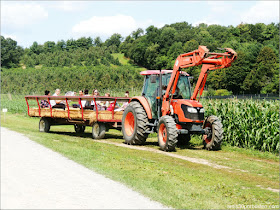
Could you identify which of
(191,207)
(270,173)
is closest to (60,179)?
(191,207)

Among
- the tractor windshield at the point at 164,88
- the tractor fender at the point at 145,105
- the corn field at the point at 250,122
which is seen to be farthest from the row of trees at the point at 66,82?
the tractor windshield at the point at 164,88

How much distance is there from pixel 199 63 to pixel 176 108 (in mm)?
1647

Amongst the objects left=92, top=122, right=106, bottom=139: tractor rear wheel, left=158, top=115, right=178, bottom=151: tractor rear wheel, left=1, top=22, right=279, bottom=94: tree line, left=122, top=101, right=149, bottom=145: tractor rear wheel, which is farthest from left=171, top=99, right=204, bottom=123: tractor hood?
left=1, top=22, right=279, bottom=94: tree line

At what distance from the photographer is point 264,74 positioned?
70.5 meters

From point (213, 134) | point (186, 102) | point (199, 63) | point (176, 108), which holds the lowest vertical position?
point (213, 134)

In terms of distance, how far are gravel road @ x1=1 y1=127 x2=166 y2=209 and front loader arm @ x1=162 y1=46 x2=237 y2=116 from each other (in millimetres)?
4455

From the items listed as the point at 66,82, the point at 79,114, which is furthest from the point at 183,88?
the point at 66,82

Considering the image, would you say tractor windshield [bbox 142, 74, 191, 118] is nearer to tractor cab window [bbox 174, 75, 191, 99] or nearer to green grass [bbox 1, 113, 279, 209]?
tractor cab window [bbox 174, 75, 191, 99]

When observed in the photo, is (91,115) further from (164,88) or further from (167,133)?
(167,133)

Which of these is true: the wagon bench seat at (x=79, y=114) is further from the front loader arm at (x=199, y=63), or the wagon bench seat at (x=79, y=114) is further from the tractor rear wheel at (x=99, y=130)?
the front loader arm at (x=199, y=63)

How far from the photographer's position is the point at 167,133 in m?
11.4

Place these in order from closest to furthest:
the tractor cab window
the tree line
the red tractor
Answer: the red tractor < the tractor cab window < the tree line

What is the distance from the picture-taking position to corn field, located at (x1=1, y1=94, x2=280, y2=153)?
1220cm

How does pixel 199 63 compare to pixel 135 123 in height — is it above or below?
above
